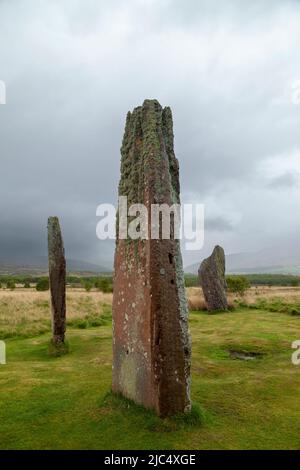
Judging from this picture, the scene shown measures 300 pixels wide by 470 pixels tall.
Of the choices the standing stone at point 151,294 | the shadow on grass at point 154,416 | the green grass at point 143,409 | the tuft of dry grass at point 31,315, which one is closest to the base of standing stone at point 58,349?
the green grass at point 143,409

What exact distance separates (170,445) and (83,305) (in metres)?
23.6

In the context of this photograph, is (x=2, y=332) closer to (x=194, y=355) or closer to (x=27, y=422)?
(x=194, y=355)

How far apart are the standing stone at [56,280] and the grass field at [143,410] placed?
89cm

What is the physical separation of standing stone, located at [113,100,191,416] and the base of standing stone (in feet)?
20.8

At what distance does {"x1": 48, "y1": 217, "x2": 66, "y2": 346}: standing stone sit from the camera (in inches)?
599

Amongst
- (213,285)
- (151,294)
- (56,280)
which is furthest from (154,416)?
(213,285)

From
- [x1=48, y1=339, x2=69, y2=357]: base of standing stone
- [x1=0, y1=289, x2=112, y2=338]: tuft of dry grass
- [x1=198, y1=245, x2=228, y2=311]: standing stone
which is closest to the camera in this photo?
[x1=48, y1=339, x2=69, y2=357]: base of standing stone

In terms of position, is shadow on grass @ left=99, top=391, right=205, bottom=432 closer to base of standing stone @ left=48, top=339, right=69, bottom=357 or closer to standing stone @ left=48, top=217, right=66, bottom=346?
base of standing stone @ left=48, top=339, right=69, bottom=357

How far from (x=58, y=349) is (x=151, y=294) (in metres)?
8.48

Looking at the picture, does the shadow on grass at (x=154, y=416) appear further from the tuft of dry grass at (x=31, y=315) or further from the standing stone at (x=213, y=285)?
the standing stone at (x=213, y=285)

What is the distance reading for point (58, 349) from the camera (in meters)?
14.8

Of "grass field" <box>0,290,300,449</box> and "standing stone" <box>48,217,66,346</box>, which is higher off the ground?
"standing stone" <box>48,217,66,346</box>

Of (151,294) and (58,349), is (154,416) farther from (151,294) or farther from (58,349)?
(58,349)

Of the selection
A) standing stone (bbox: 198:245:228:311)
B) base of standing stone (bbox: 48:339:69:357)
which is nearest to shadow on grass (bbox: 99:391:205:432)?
base of standing stone (bbox: 48:339:69:357)
